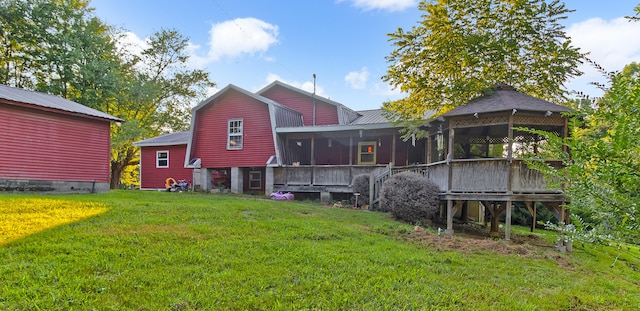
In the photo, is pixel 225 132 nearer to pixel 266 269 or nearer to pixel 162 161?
pixel 162 161

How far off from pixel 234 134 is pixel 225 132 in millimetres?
537

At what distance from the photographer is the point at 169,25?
2852 cm

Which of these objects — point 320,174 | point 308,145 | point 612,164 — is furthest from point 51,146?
point 612,164

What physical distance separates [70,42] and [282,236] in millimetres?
21610

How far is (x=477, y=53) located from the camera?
12531 mm

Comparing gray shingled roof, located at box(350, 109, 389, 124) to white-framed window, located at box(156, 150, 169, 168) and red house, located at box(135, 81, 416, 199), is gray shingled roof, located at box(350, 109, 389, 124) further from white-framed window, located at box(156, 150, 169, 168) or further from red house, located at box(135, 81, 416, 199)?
white-framed window, located at box(156, 150, 169, 168)

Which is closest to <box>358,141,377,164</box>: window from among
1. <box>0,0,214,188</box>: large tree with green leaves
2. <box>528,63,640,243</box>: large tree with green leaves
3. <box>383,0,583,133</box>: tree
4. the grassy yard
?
<box>383,0,583,133</box>: tree

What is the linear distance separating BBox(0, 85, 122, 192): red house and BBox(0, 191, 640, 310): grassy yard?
16.1ft

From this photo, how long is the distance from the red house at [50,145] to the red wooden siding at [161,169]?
591 centimetres

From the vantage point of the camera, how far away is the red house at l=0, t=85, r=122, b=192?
11602mm

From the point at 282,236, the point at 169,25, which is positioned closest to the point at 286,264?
the point at 282,236

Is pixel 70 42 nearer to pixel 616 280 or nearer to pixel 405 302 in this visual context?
pixel 405 302

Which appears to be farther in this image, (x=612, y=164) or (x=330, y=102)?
(x=330, y=102)

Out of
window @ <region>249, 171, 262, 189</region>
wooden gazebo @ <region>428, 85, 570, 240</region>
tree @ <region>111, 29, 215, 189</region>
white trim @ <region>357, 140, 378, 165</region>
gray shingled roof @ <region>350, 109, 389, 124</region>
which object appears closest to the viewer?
wooden gazebo @ <region>428, 85, 570, 240</region>
